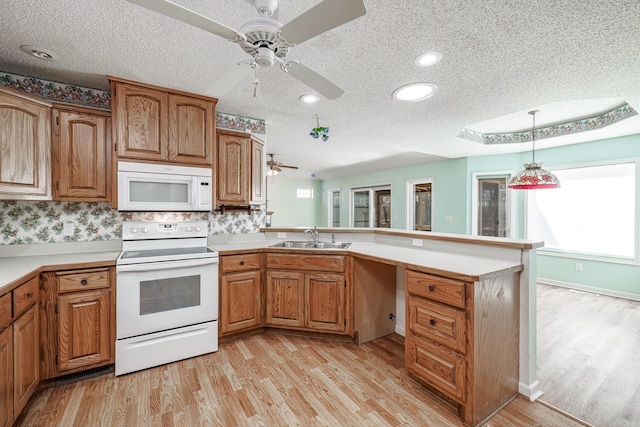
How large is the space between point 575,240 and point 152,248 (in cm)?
593

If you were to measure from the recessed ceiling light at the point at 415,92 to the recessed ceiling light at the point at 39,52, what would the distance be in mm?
2554

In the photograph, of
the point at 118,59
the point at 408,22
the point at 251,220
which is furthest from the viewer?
the point at 251,220

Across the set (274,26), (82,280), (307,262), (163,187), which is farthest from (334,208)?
(274,26)

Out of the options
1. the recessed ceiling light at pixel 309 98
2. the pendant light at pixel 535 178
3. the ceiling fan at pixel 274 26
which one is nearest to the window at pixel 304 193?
the recessed ceiling light at pixel 309 98

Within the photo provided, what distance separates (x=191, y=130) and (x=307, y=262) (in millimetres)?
1604

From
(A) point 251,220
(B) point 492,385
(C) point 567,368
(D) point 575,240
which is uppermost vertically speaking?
(A) point 251,220

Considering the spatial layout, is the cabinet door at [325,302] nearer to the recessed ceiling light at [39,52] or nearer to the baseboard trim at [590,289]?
the recessed ceiling light at [39,52]

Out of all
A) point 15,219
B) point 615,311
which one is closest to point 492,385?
point 615,311

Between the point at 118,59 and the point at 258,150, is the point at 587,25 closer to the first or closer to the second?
the point at 258,150

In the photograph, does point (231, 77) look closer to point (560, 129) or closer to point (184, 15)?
point (184, 15)

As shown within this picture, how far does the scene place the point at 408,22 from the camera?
5.04 ft

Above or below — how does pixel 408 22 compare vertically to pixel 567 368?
above

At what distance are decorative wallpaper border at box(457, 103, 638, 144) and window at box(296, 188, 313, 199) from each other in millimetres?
5389

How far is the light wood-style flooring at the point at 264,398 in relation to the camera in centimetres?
165
